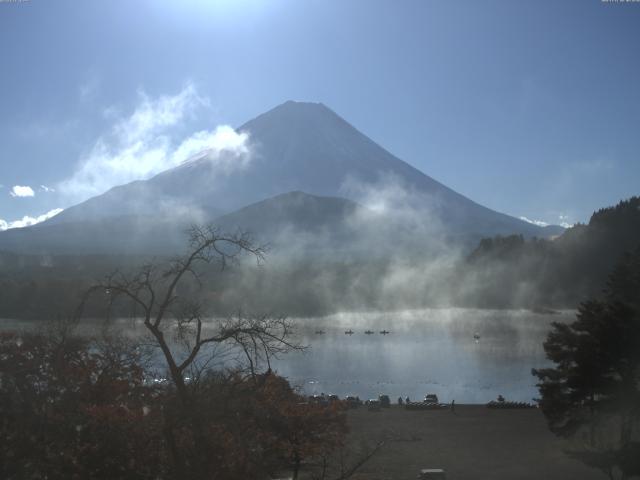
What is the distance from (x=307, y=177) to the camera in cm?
11706

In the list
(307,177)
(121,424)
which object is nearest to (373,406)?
(121,424)

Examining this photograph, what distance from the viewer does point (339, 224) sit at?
10750 cm

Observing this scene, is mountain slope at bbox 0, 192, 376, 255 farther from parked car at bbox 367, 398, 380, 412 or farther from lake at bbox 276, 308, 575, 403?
parked car at bbox 367, 398, 380, 412

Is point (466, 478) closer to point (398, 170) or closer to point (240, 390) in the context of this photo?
point (240, 390)

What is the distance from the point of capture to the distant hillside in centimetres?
4209

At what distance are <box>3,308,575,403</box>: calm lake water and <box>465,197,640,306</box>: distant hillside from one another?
358 cm

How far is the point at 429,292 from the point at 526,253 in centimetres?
845

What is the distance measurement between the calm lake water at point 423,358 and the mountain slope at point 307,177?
70.9 m

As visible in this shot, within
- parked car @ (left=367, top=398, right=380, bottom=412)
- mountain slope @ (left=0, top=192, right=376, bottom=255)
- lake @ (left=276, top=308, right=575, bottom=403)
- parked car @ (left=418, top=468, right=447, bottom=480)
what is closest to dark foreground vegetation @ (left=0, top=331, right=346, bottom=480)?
parked car @ (left=418, top=468, right=447, bottom=480)

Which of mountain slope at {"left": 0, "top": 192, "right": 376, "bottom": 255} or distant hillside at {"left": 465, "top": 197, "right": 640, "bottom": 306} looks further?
mountain slope at {"left": 0, "top": 192, "right": 376, "bottom": 255}

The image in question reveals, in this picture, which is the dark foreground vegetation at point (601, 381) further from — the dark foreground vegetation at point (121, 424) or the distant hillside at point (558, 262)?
the distant hillside at point (558, 262)

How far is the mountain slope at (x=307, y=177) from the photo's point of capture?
364ft

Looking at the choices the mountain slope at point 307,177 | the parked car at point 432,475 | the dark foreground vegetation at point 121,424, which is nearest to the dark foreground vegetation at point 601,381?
the parked car at point 432,475

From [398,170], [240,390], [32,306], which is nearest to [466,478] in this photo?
[240,390]
